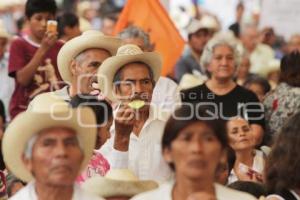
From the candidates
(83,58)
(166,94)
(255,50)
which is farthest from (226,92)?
(255,50)

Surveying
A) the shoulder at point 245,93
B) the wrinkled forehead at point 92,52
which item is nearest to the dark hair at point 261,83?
the shoulder at point 245,93

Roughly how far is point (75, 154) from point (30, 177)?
0.33 metres

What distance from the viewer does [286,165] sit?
6527 millimetres

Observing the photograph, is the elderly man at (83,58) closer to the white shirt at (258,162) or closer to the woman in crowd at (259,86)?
the white shirt at (258,162)

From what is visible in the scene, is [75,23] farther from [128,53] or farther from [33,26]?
[128,53]

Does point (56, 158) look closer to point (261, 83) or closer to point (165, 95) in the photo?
point (165, 95)

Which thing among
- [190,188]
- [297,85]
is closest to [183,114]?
[190,188]

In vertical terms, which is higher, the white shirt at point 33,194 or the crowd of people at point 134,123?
the crowd of people at point 134,123

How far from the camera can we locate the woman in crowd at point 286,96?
10.3 meters

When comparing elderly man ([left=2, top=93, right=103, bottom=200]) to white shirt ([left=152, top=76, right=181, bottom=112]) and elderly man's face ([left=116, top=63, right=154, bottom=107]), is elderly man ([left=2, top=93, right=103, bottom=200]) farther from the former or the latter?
white shirt ([left=152, top=76, right=181, bottom=112])

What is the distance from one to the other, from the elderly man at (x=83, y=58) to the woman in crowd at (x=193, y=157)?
2704mm

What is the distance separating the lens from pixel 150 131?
802cm

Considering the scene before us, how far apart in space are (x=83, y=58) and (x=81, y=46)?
101mm

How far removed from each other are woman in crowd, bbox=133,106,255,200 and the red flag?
697cm
